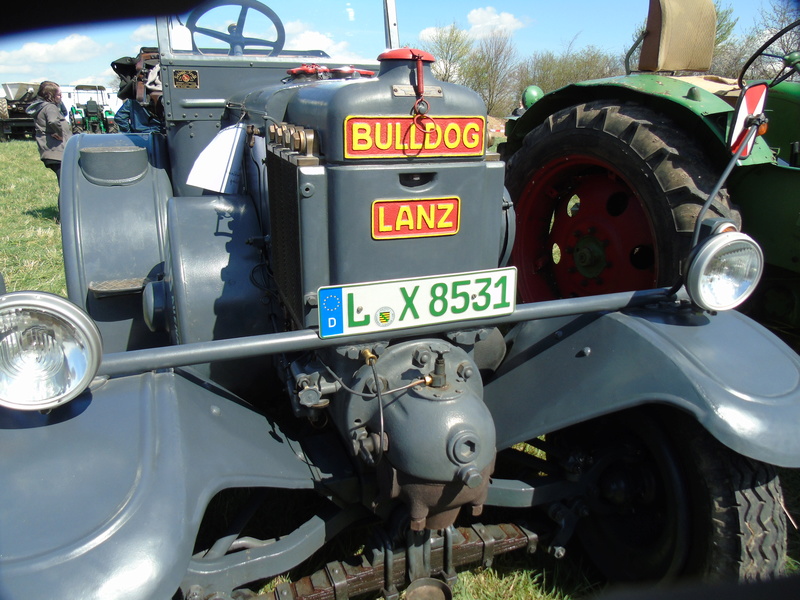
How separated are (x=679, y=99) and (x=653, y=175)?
432mm

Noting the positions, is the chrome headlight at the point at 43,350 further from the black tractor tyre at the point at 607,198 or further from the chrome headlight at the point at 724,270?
the black tractor tyre at the point at 607,198

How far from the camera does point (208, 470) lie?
1.68 metres

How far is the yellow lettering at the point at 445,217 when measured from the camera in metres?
1.88

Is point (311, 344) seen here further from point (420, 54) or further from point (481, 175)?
point (420, 54)

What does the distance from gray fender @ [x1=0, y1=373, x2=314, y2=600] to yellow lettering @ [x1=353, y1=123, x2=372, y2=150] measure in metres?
0.90

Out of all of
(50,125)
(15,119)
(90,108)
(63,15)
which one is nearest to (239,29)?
(63,15)

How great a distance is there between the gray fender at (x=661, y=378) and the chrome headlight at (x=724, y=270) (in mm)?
115

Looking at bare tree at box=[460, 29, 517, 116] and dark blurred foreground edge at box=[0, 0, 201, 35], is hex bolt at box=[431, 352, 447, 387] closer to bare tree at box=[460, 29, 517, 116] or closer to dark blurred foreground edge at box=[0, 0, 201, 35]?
dark blurred foreground edge at box=[0, 0, 201, 35]

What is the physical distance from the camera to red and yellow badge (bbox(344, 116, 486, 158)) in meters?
1.74

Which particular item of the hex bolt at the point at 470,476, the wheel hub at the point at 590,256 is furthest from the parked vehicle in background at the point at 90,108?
the hex bolt at the point at 470,476

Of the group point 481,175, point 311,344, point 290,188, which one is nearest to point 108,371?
point 311,344

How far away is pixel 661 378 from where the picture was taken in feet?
6.14

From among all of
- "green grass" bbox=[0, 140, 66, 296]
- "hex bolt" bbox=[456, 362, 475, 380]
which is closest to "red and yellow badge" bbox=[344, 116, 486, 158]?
"hex bolt" bbox=[456, 362, 475, 380]

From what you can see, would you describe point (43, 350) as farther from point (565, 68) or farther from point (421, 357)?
point (565, 68)
